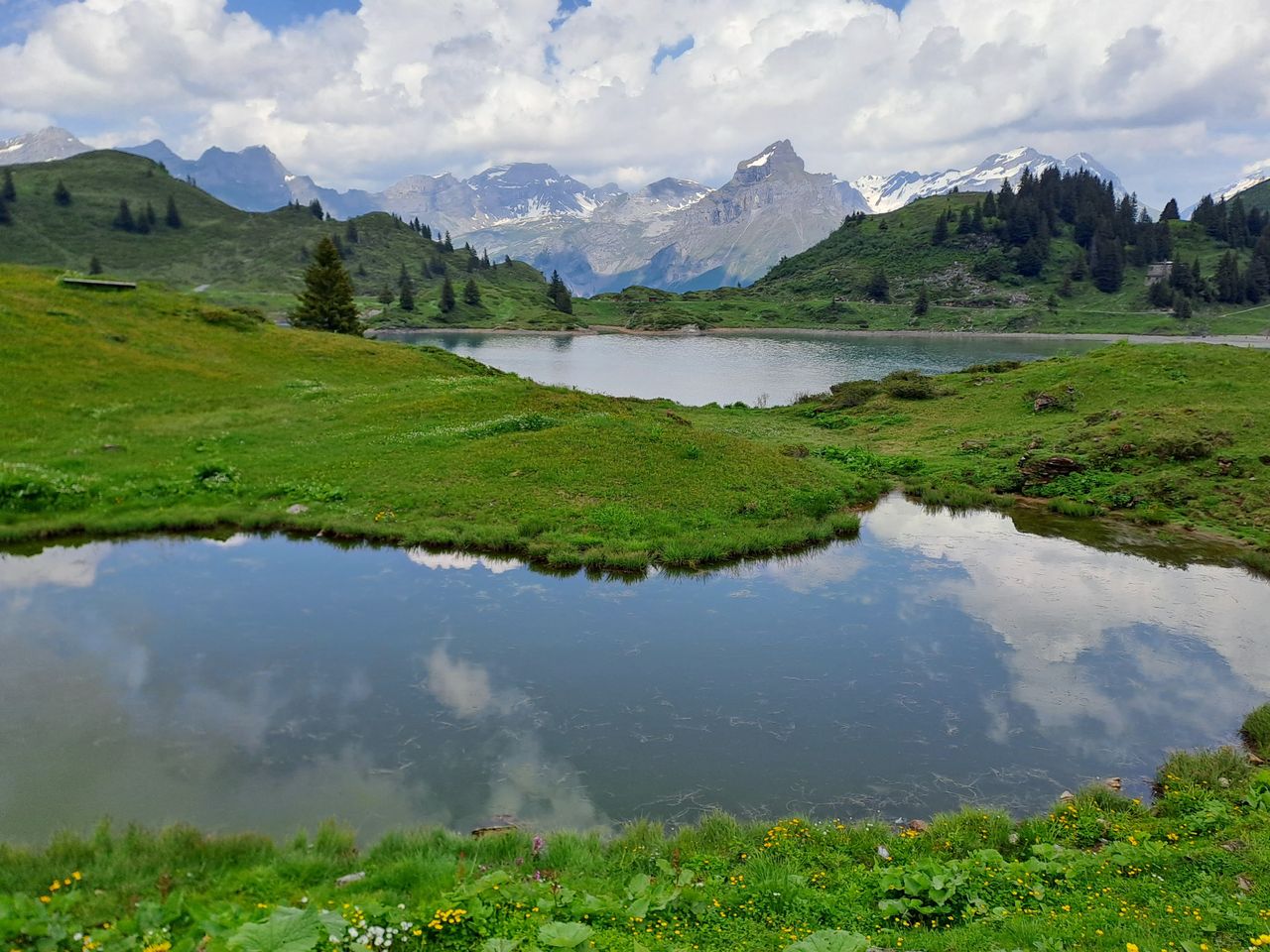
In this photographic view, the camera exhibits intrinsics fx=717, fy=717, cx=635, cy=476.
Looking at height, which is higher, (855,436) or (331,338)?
(331,338)

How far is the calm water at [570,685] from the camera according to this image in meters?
14.1

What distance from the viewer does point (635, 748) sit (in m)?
15.7

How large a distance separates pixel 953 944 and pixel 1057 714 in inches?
408

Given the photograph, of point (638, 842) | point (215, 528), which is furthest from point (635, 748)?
point (215, 528)

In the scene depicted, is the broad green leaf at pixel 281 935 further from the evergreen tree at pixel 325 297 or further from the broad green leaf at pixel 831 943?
the evergreen tree at pixel 325 297

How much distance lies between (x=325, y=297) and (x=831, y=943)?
86181 millimetres

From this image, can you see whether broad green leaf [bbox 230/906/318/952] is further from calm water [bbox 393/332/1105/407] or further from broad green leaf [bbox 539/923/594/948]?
calm water [bbox 393/332/1105/407]

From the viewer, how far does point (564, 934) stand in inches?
330

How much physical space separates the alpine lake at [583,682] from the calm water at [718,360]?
2322 inches

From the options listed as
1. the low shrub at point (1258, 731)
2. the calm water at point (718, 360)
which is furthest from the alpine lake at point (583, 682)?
the calm water at point (718, 360)

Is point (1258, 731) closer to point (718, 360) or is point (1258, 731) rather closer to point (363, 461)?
point (363, 461)

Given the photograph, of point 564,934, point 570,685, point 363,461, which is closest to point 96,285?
point 363,461

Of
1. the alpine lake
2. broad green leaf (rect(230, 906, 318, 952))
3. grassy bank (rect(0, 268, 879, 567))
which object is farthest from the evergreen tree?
broad green leaf (rect(230, 906, 318, 952))

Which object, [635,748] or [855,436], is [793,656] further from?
[855,436]
